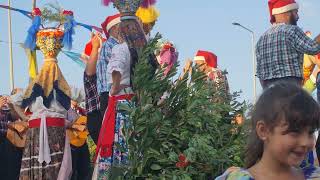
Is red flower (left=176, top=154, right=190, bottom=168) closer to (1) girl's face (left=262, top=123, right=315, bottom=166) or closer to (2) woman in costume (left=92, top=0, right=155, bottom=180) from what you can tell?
(2) woman in costume (left=92, top=0, right=155, bottom=180)

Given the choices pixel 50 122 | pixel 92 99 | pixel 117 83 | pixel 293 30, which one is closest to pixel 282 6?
pixel 293 30

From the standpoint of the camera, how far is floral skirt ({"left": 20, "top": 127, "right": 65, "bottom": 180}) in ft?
21.2

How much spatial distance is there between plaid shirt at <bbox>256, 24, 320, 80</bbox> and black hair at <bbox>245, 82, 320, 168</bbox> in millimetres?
2899

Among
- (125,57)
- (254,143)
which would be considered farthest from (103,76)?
(254,143)

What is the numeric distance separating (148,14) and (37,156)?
6.14 feet

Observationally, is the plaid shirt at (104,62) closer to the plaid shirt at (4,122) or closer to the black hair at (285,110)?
the plaid shirt at (4,122)

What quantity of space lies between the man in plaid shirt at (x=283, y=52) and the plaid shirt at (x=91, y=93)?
1.74 meters

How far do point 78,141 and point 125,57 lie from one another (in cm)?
258

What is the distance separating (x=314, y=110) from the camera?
215 cm

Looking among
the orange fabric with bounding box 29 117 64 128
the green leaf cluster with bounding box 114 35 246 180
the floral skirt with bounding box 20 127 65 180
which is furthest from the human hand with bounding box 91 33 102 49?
the green leaf cluster with bounding box 114 35 246 180

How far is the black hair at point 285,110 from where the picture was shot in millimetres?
2117

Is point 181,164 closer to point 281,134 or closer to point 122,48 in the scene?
point 281,134

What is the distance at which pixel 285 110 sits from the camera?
2133mm

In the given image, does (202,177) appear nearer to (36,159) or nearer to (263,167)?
(263,167)
